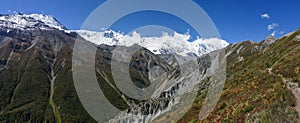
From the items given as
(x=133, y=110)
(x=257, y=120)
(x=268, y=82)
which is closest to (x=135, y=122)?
(x=133, y=110)

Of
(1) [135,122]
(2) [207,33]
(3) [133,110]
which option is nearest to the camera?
(2) [207,33]

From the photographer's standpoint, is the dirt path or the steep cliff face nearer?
the steep cliff face

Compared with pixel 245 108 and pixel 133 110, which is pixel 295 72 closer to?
pixel 245 108

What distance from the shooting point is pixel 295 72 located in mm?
30297

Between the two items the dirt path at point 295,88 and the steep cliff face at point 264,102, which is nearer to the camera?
the steep cliff face at point 264,102

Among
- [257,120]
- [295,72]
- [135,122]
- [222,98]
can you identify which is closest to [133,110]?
[135,122]

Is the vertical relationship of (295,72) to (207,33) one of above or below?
below

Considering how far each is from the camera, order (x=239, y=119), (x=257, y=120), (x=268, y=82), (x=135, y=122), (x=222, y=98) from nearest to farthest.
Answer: (x=257, y=120) → (x=239, y=119) → (x=268, y=82) → (x=222, y=98) → (x=135, y=122)

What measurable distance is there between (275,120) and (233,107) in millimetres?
7506

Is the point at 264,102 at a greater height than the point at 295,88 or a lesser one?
lesser

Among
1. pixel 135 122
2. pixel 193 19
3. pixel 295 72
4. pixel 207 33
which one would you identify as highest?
pixel 193 19

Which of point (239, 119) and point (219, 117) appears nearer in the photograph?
point (239, 119)

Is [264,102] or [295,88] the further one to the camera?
[295,88]

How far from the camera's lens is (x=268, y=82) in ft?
98.5
